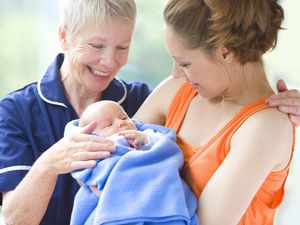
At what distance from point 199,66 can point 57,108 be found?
606 millimetres

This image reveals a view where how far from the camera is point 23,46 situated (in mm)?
2363

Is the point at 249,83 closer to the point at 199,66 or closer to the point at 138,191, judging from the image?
the point at 199,66

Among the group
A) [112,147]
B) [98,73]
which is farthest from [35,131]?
[112,147]

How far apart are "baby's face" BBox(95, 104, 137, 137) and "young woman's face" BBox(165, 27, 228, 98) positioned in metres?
0.24

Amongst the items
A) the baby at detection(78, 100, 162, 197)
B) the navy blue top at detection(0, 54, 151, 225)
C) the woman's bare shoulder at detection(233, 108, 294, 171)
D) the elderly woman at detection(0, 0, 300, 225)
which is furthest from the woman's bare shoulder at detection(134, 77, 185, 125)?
the woman's bare shoulder at detection(233, 108, 294, 171)

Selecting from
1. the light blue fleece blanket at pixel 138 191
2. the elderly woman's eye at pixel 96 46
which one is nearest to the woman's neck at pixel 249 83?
the light blue fleece blanket at pixel 138 191

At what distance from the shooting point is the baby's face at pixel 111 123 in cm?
143

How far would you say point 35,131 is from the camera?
5.48 ft

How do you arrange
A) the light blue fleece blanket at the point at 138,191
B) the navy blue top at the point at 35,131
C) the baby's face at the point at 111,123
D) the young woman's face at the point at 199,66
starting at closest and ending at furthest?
1. the light blue fleece blanket at the point at 138,191
2. the young woman's face at the point at 199,66
3. the baby's face at the point at 111,123
4. the navy blue top at the point at 35,131

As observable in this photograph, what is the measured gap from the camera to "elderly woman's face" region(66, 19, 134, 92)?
161 centimetres

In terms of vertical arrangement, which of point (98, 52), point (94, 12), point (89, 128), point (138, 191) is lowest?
point (138, 191)

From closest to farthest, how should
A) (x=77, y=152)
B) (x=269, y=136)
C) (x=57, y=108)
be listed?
(x=269, y=136) < (x=77, y=152) < (x=57, y=108)

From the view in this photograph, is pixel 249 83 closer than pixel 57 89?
Yes

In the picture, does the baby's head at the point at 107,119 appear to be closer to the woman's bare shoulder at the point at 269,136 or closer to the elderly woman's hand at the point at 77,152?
the elderly woman's hand at the point at 77,152
